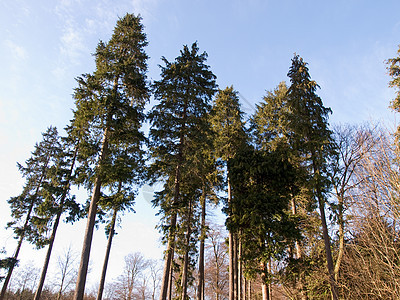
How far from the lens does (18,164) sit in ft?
71.3

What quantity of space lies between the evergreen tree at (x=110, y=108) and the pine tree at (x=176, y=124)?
1.14 m

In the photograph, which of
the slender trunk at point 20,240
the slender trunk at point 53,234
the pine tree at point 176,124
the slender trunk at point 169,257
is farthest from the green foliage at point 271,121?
the slender trunk at point 20,240

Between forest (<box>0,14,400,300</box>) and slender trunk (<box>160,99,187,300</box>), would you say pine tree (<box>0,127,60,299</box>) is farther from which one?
slender trunk (<box>160,99,187,300</box>)

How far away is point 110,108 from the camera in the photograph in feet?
41.0

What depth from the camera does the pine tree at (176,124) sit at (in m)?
12.5

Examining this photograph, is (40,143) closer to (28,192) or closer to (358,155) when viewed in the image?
(28,192)

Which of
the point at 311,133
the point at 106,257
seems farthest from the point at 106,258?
the point at 311,133

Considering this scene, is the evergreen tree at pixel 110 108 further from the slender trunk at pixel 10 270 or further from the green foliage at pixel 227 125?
the slender trunk at pixel 10 270

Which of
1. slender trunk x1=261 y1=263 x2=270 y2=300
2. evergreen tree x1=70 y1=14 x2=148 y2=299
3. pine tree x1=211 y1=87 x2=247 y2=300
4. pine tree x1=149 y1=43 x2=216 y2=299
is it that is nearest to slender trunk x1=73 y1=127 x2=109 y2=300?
evergreen tree x1=70 y1=14 x2=148 y2=299

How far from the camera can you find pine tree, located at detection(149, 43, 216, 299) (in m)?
12.5

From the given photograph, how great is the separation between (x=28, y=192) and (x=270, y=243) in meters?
20.1

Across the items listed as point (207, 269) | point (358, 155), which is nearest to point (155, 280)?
point (207, 269)

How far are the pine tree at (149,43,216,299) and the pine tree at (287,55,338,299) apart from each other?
16.4 ft

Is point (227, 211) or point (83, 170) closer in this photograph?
point (83, 170)
